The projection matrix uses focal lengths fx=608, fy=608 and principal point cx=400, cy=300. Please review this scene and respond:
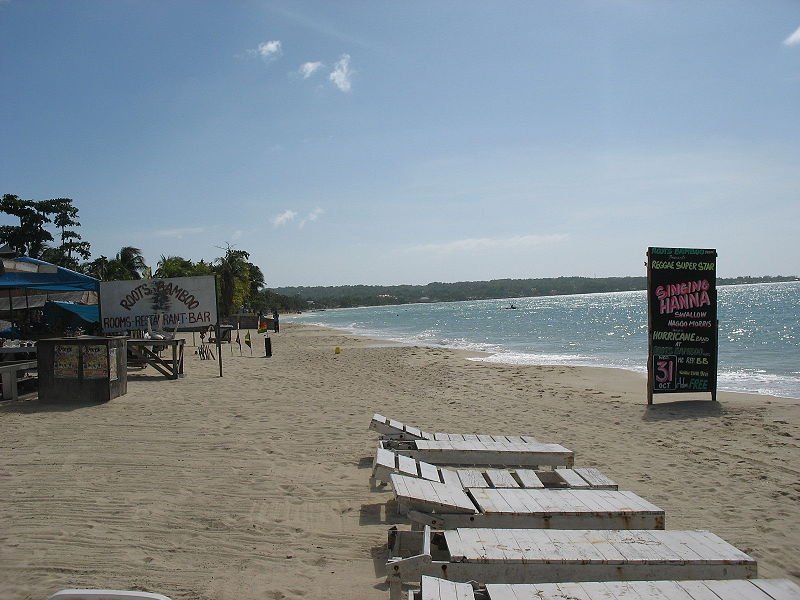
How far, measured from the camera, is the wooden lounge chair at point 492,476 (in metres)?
5.46

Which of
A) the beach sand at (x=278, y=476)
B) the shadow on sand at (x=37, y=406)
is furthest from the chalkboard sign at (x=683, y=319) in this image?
the shadow on sand at (x=37, y=406)

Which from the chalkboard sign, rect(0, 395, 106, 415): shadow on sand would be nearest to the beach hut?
rect(0, 395, 106, 415): shadow on sand

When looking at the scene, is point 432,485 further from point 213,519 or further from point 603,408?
point 603,408

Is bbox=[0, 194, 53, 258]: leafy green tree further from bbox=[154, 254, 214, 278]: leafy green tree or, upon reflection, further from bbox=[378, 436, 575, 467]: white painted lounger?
bbox=[378, 436, 575, 467]: white painted lounger

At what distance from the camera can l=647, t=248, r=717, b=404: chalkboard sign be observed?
40.8ft

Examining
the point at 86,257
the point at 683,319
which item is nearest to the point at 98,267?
the point at 86,257

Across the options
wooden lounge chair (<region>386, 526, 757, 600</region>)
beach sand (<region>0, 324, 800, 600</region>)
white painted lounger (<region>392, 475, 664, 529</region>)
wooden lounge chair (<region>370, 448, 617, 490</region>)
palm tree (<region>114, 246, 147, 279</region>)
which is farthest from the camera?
palm tree (<region>114, 246, 147, 279</region>)

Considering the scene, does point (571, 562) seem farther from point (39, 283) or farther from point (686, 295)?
point (39, 283)

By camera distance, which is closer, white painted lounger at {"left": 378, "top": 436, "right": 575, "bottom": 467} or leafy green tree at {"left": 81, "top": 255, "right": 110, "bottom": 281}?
white painted lounger at {"left": 378, "top": 436, "right": 575, "bottom": 467}

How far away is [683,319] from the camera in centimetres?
1257

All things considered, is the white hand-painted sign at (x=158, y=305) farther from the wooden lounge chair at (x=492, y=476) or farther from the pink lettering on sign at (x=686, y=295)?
the wooden lounge chair at (x=492, y=476)

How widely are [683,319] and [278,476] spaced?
31.2 ft

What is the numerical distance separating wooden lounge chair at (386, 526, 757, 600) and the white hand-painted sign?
12849 millimetres

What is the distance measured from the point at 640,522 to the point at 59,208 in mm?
45609
